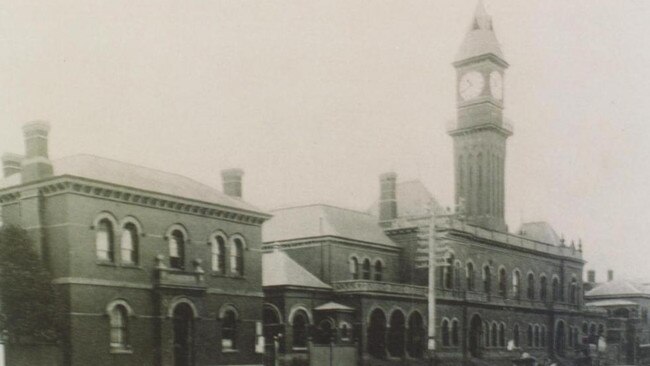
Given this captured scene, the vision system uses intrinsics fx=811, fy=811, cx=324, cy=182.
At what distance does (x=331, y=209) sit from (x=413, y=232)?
18.0ft

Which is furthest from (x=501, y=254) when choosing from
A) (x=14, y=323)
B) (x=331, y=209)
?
(x=14, y=323)

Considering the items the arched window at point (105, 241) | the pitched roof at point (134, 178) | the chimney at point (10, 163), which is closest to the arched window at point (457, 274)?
the pitched roof at point (134, 178)

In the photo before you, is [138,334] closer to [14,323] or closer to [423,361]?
[14,323]

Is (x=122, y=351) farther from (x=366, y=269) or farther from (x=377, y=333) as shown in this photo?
(x=366, y=269)

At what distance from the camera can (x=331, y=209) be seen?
4694 centimetres

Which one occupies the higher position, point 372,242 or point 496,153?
point 496,153

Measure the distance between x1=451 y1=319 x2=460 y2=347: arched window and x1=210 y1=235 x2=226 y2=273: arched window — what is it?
63.2 feet

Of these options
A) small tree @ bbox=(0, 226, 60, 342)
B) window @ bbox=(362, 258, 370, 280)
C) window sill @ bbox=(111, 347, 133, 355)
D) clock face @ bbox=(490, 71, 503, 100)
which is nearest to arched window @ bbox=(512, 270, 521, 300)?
clock face @ bbox=(490, 71, 503, 100)

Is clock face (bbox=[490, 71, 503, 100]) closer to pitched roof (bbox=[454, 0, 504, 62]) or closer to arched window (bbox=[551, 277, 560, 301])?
pitched roof (bbox=[454, 0, 504, 62])

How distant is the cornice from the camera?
28516 mm

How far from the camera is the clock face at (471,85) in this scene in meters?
57.8

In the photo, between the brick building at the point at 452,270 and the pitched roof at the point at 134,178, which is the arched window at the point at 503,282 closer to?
the brick building at the point at 452,270

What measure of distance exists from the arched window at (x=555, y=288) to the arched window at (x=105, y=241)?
41.9 m

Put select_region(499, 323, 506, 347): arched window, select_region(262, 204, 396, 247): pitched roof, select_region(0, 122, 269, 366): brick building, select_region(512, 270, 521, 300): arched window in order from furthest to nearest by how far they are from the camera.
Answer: select_region(512, 270, 521, 300): arched window
select_region(499, 323, 506, 347): arched window
select_region(262, 204, 396, 247): pitched roof
select_region(0, 122, 269, 366): brick building
